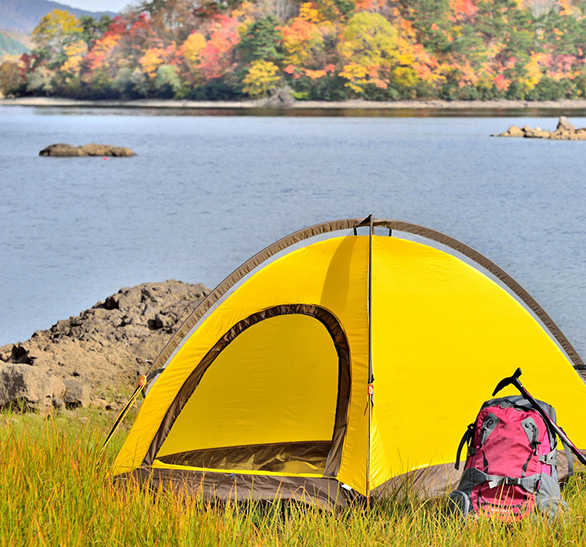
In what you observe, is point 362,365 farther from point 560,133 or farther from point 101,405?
point 560,133

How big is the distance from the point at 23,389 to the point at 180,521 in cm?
343

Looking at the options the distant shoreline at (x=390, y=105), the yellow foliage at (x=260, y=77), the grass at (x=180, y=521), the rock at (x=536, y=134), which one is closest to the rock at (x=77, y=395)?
the grass at (x=180, y=521)

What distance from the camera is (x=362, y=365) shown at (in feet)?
14.4

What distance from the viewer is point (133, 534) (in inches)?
140

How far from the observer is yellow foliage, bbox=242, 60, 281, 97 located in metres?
81.5

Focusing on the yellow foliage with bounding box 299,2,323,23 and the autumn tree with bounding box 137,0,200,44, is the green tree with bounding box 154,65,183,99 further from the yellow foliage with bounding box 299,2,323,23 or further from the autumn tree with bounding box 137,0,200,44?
the yellow foliage with bounding box 299,2,323,23

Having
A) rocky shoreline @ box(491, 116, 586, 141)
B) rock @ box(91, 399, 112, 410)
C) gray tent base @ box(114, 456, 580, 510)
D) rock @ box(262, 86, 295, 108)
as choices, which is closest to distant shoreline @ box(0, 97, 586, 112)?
rock @ box(262, 86, 295, 108)

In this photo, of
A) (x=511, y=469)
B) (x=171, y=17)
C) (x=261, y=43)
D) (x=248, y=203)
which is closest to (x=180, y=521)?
(x=511, y=469)

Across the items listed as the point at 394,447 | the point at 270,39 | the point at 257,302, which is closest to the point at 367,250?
the point at 257,302

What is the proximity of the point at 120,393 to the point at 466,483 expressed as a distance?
12.3 feet

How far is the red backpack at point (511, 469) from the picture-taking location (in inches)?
150

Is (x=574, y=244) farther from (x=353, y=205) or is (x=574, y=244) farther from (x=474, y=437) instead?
(x=474, y=437)

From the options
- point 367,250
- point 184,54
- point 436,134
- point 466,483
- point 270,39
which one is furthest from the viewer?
point 184,54

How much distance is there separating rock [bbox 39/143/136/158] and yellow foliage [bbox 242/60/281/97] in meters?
40.7
